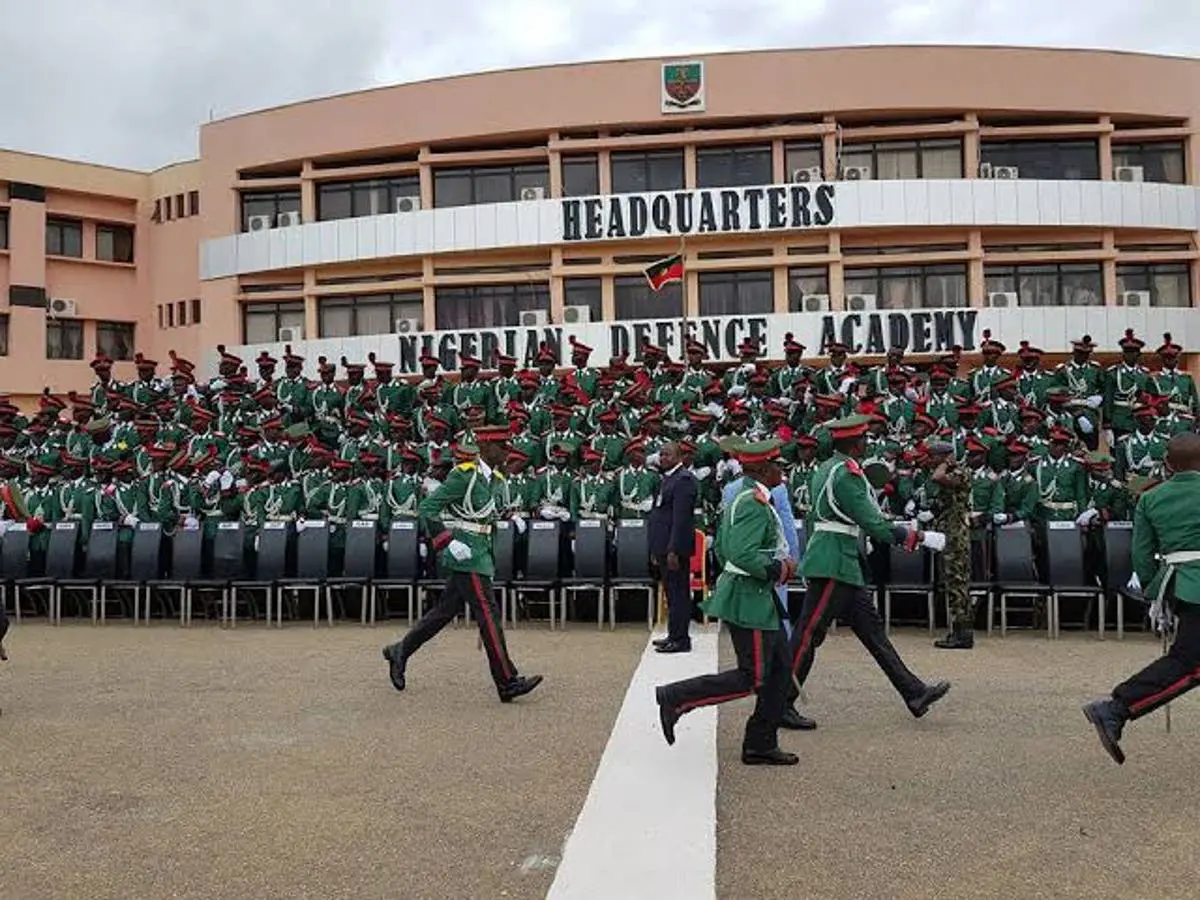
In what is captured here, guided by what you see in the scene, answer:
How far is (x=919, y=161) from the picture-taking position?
997 inches

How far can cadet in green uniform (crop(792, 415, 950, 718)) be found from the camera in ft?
21.2

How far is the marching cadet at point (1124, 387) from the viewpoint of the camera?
524 inches

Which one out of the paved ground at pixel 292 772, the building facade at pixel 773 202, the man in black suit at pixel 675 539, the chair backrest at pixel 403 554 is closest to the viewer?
the paved ground at pixel 292 772

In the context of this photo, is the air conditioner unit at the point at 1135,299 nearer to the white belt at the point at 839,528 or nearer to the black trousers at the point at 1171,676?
the white belt at the point at 839,528

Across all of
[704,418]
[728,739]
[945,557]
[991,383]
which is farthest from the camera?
[991,383]

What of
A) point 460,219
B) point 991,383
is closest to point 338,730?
point 991,383

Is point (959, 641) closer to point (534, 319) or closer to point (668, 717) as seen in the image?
point (668, 717)

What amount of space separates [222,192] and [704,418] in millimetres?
20958

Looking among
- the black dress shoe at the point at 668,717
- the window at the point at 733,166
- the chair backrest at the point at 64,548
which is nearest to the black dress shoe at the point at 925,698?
the black dress shoe at the point at 668,717

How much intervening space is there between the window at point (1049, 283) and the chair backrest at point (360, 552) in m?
18.3

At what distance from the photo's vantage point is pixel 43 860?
453 cm

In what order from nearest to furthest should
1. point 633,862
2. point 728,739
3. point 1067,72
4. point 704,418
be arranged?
point 633,862
point 728,739
point 704,418
point 1067,72

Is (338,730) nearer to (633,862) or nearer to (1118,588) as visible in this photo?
(633,862)

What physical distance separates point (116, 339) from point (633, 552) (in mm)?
26698
